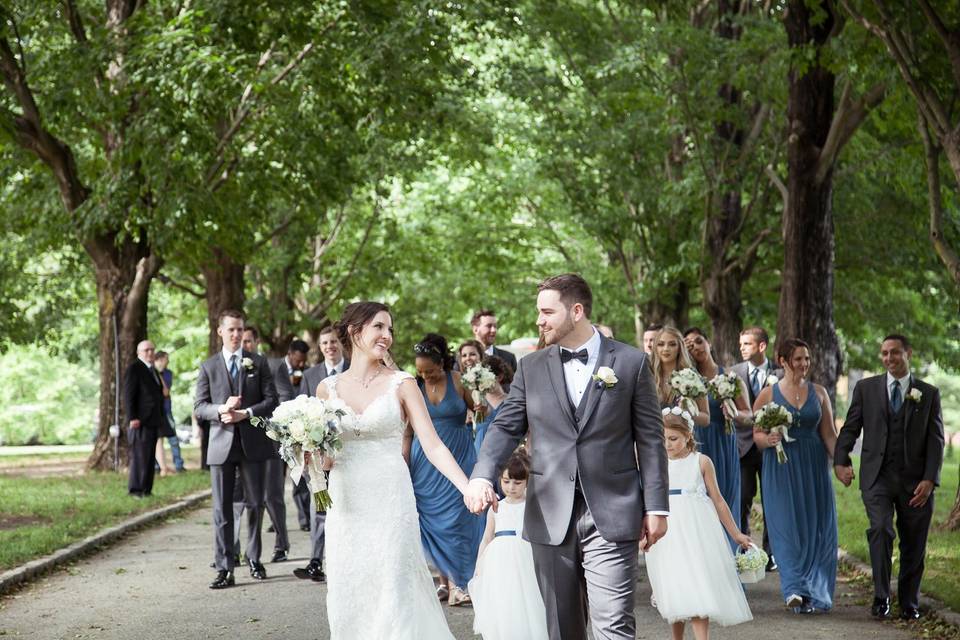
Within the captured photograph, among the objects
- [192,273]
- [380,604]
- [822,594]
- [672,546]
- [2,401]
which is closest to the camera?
[380,604]

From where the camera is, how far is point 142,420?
2073 centimetres

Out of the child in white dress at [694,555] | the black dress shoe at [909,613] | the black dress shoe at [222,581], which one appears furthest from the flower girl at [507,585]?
the black dress shoe at [222,581]

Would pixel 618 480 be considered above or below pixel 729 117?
below

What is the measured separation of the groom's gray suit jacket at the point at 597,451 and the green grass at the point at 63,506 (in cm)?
747

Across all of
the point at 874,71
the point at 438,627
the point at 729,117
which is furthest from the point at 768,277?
A: the point at 438,627

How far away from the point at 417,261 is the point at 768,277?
11.5 m

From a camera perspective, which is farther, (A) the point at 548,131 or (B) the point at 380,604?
(A) the point at 548,131

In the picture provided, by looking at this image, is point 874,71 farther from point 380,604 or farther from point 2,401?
point 2,401

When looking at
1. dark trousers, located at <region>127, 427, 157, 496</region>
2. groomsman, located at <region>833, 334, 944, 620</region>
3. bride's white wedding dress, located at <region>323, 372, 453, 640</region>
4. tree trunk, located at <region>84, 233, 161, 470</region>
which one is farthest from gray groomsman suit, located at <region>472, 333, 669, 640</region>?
tree trunk, located at <region>84, 233, 161, 470</region>

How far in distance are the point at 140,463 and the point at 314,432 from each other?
13.6m

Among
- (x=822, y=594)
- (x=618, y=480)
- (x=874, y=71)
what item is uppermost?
(x=874, y=71)

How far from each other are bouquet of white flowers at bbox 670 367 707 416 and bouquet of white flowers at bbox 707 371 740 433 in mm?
716

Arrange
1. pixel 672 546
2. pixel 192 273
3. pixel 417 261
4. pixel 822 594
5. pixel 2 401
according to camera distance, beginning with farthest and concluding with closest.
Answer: pixel 2 401
pixel 417 261
pixel 192 273
pixel 822 594
pixel 672 546

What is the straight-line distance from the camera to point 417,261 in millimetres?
42938
